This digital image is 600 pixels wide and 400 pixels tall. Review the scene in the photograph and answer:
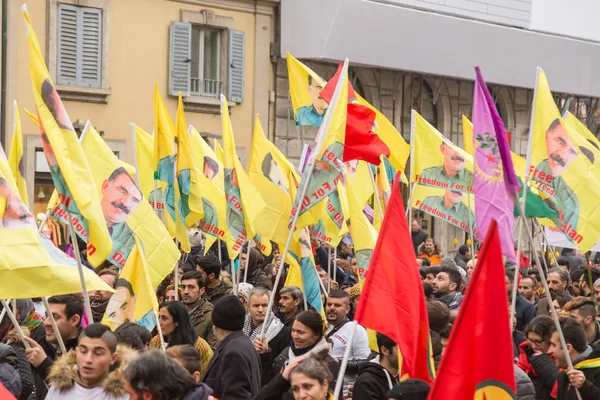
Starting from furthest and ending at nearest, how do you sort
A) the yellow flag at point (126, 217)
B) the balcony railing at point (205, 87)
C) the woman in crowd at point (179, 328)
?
the balcony railing at point (205, 87)
the yellow flag at point (126, 217)
the woman in crowd at point (179, 328)

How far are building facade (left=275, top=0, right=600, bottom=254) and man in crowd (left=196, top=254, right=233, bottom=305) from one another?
14.9 metres

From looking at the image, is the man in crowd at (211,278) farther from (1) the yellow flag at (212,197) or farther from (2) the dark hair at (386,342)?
(2) the dark hair at (386,342)

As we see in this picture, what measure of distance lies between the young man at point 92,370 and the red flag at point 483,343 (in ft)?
6.40

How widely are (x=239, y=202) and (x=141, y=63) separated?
1161 cm

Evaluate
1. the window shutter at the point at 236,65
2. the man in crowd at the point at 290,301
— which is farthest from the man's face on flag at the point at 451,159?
the window shutter at the point at 236,65

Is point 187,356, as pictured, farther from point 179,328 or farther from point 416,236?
point 416,236

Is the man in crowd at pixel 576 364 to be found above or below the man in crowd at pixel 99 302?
above

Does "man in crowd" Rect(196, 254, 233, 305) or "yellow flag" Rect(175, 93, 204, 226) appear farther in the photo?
"yellow flag" Rect(175, 93, 204, 226)

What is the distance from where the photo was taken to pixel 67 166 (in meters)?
8.98

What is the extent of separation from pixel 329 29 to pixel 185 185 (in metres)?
14.0

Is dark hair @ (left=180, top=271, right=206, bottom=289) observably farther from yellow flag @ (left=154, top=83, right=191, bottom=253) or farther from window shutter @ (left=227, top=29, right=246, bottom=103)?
window shutter @ (left=227, top=29, right=246, bottom=103)

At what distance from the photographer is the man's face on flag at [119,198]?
12.0m

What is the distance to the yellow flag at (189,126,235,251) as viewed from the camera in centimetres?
1483

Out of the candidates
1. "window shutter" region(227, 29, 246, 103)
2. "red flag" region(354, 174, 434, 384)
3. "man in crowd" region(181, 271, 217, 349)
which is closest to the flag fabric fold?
"man in crowd" region(181, 271, 217, 349)
